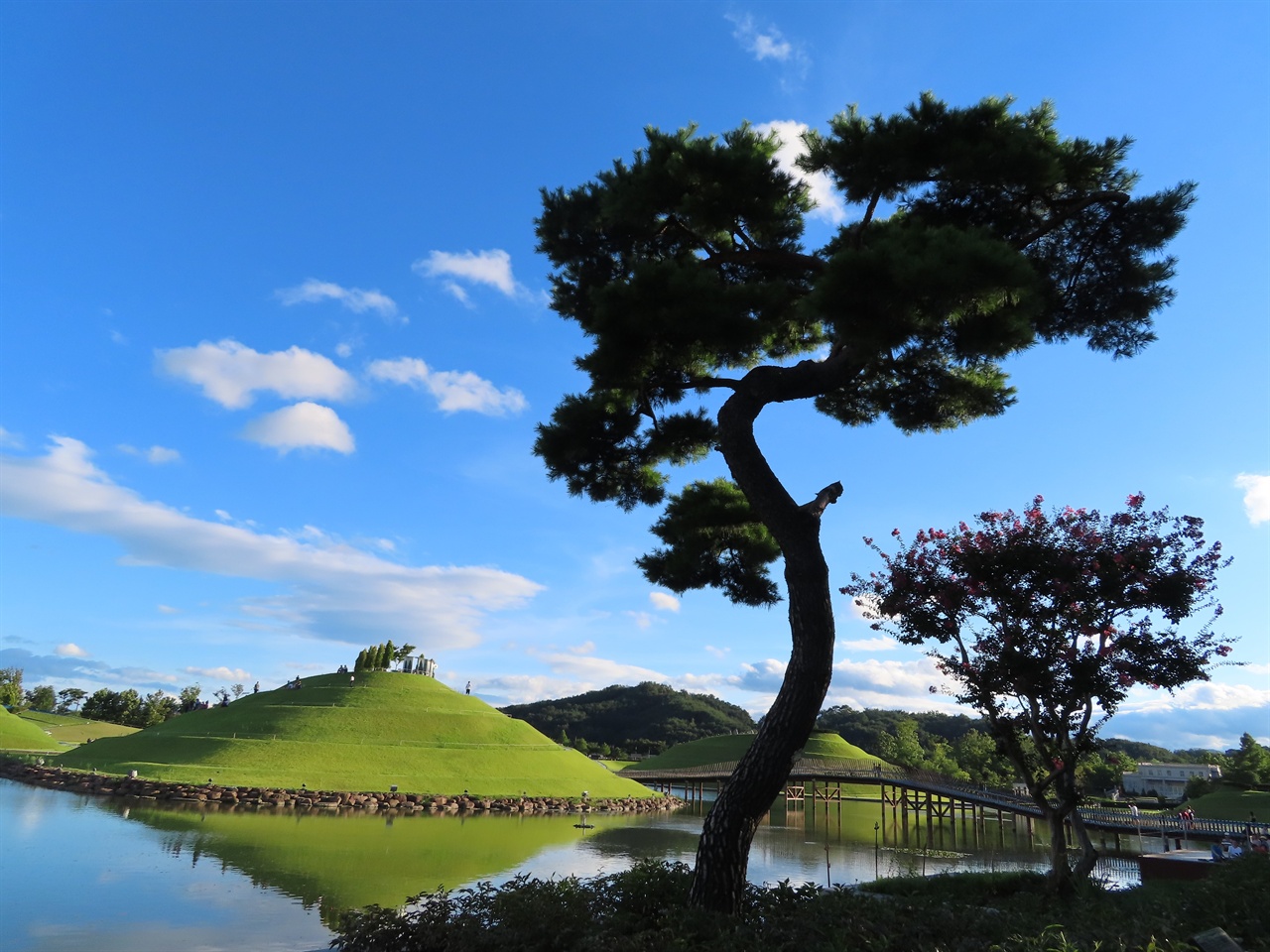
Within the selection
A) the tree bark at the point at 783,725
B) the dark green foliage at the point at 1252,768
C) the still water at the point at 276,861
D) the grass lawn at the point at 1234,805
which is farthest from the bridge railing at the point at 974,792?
the dark green foliage at the point at 1252,768

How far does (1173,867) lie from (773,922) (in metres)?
18.3

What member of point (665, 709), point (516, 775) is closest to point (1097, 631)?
point (516, 775)

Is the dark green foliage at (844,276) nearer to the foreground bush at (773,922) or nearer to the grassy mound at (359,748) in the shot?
the foreground bush at (773,922)

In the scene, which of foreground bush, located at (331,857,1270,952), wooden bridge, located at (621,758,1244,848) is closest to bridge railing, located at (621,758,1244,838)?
wooden bridge, located at (621,758,1244,848)

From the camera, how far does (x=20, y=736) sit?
4819cm

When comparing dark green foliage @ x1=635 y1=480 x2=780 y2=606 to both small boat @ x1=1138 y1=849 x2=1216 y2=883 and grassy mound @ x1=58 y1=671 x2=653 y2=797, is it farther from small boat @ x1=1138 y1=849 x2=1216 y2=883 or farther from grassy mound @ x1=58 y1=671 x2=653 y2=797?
grassy mound @ x1=58 y1=671 x2=653 y2=797

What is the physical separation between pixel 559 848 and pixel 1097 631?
1710 centimetres

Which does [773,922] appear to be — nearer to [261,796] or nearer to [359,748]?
[261,796]

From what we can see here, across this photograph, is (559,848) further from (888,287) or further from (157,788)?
(888,287)

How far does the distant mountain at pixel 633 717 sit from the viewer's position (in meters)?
105

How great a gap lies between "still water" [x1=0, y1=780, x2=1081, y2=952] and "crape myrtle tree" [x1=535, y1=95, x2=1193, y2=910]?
7.22m

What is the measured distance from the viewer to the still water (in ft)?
36.6

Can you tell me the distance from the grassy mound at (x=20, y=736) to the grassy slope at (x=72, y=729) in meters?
4.33

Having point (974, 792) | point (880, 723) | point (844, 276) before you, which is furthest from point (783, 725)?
point (880, 723)
